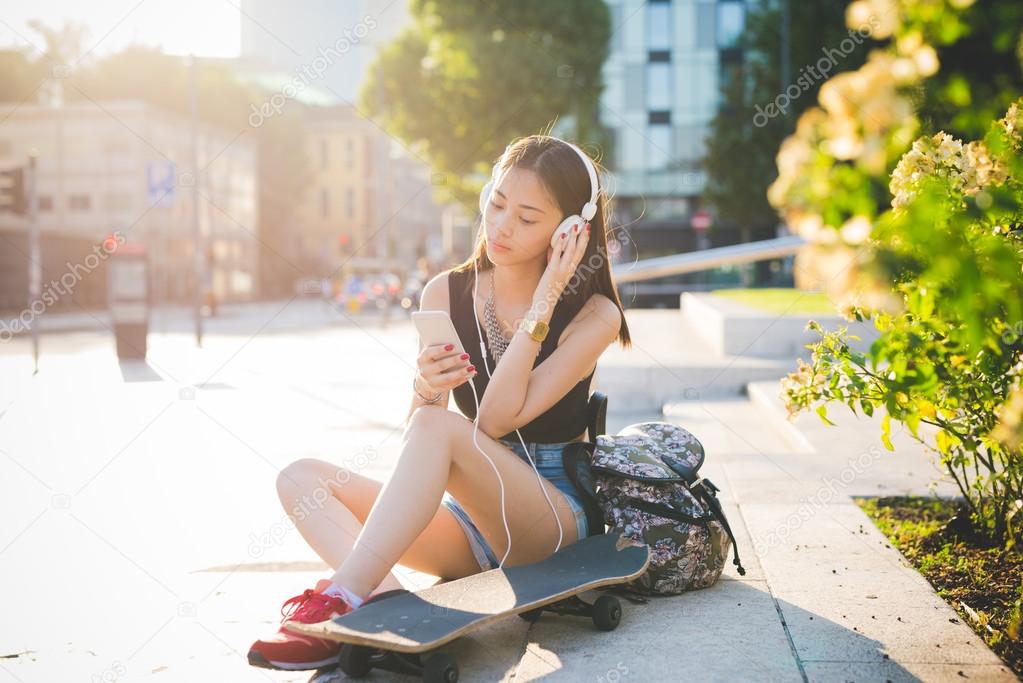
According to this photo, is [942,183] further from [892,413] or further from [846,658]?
[846,658]

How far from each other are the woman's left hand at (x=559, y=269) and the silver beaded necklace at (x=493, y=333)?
12.1 inches

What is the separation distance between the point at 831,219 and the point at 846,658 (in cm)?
163

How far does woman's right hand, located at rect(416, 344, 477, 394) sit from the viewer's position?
3311 millimetres

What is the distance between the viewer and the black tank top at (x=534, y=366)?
373 centimetres

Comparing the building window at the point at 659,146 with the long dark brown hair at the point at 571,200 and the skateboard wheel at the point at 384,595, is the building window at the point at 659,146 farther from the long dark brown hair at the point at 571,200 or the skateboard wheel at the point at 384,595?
the skateboard wheel at the point at 384,595

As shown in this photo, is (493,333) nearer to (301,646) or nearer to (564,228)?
(564,228)

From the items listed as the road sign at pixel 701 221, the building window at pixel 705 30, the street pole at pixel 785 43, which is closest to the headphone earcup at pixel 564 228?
the street pole at pixel 785 43

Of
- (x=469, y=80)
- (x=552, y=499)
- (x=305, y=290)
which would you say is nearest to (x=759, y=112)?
(x=469, y=80)

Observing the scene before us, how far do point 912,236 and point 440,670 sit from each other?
1643 mm

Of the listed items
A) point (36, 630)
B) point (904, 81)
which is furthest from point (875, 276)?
point (36, 630)

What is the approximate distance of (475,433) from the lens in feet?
10.8

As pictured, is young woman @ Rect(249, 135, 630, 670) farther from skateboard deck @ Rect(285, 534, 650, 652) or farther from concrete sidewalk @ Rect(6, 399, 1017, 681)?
concrete sidewalk @ Rect(6, 399, 1017, 681)

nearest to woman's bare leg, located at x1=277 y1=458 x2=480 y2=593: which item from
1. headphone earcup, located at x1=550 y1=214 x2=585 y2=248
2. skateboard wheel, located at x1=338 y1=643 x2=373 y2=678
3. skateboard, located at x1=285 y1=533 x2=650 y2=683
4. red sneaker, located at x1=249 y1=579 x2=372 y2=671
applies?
skateboard, located at x1=285 y1=533 x2=650 y2=683

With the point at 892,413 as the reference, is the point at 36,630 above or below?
below
